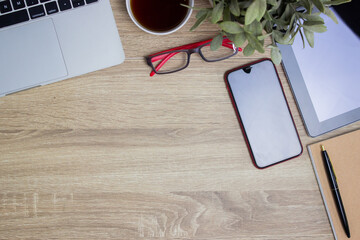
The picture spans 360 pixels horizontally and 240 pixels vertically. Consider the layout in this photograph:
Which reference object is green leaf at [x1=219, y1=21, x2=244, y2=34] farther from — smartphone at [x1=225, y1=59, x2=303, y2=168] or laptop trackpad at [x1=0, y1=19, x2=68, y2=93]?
laptop trackpad at [x1=0, y1=19, x2=68, y2=93]

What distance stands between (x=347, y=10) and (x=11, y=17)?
67 centimetres

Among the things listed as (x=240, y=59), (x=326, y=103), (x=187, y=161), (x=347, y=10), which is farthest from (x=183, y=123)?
(x=347, y=10)

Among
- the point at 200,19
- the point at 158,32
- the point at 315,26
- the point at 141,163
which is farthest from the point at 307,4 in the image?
the point at 141,163

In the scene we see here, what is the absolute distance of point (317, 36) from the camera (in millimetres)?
666

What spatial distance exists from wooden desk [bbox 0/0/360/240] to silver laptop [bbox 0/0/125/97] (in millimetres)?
35

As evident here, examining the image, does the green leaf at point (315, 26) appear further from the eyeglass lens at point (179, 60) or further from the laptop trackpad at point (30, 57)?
the laptop trackpad at point (30, 57)

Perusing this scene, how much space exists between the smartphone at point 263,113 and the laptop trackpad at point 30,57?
0.35m

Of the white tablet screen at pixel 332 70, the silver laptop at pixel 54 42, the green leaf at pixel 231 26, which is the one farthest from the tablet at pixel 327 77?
the silver laptop at pixel 54 42

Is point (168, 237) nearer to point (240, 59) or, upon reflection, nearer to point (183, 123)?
point (183, 123)

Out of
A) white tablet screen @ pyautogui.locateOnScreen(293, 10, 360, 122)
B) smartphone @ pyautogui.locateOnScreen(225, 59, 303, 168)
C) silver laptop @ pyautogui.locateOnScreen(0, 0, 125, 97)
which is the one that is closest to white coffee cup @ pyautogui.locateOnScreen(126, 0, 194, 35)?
silver laptop @ pyautogui.locateOnScreen(0, 0, 125, 97)

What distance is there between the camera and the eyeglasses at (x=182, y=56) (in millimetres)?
637

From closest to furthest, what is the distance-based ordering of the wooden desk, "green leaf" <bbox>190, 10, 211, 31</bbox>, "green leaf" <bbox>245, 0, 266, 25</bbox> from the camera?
"green leaf" <bbox>245, 0, 266, 25</bbox> → "green leaf" <bbox>190, 10, 211, 31</bbox> → the wooden desk

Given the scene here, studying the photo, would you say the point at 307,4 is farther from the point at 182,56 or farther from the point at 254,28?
the point at 182,56

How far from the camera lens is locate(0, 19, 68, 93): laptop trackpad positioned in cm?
59
